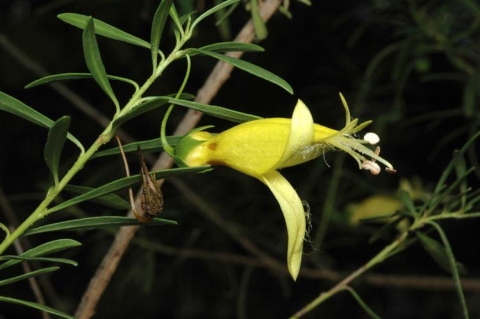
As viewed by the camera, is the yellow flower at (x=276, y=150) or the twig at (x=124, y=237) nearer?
the yellow flower at (x=276, y=150)

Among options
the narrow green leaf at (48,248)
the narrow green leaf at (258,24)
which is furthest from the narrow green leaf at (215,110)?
the narrow green leaf at (258,24)

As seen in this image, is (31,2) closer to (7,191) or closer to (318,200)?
(7,191)

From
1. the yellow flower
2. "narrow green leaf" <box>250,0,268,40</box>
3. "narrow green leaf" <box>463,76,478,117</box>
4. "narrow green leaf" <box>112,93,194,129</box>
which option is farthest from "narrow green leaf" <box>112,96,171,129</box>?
"narrow green leaf" <box>463,76,478,117</box>

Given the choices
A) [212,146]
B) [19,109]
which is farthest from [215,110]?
[19,109]

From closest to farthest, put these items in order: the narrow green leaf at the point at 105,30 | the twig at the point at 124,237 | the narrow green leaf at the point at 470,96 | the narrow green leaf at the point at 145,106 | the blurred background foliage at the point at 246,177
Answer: the narrow green leaf at the point at 145,106
the narrow green leaf at the point at 105,30
the twig at the point at 124,237
the narrow green leaf at the point at 470,96
the blurred background foliage at the point at 246,177

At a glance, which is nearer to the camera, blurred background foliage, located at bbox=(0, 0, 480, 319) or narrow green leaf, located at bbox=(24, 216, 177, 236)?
narrow green leaf, located at bbox=(24, 216, 177, 236)

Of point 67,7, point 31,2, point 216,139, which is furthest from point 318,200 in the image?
point 216,139

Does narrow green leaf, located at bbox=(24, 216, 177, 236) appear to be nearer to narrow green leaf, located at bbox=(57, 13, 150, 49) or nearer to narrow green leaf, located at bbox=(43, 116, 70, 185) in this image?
narrow green leaf, located at bbox=(43, 116, 70, 185)

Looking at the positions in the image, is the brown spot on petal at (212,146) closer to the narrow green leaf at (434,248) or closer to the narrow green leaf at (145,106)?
the narrow green leaf at (145,106)
